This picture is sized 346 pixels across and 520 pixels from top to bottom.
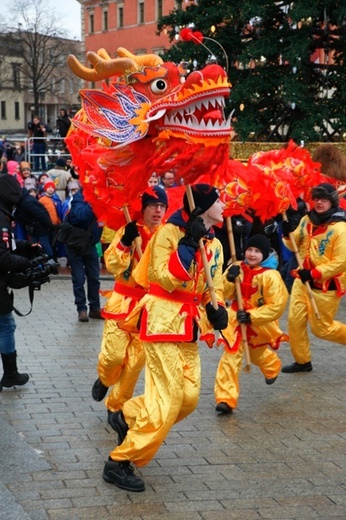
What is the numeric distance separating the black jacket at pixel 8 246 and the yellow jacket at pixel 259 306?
168 cm

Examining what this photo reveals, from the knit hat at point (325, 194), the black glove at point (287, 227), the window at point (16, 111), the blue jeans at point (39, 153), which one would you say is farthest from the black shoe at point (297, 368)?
the window at point (16, 111)

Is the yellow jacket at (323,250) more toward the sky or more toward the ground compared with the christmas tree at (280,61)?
more toward the ground

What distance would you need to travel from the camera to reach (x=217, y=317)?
6.18 meters

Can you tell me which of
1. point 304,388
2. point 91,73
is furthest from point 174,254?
point 304,388

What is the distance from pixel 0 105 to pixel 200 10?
228ft

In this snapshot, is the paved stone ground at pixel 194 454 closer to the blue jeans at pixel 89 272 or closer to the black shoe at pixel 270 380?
the black shoe at pixel 270 380

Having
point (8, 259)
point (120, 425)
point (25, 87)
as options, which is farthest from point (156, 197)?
point (25, 87)

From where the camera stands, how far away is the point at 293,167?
905 centimetres

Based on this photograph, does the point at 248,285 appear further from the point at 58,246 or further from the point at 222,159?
the point at 58,246

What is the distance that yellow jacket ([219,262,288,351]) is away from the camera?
26.5 ft

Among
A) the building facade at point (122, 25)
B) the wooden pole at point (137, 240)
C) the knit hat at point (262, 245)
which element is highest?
the building facade at point (122, 25)

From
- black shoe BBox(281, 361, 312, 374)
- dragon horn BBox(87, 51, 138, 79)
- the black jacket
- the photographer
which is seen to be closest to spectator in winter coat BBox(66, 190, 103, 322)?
black shoe BBox(281, 361, 312, 374)

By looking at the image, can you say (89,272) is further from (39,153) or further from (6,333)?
(39,153)

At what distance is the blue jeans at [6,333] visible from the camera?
27.1 feet
